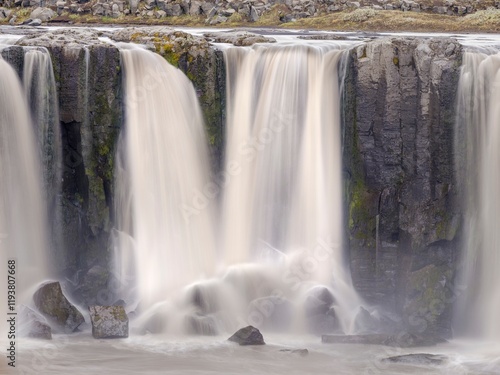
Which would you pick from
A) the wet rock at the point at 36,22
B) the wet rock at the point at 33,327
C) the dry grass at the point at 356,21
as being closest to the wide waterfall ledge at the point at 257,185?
the wet rock at the point at 33,327

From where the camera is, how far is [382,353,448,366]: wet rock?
1096 inches

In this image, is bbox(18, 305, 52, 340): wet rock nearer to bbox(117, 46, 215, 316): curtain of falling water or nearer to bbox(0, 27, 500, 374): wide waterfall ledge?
bbox(0, 27, 500, 374): wide waterfall ledge

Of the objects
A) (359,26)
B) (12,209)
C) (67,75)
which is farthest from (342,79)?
(359,26)

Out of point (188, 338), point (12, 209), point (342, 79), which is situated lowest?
point (188, 338)

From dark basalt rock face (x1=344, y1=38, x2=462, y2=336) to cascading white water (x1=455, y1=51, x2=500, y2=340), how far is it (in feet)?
1.15

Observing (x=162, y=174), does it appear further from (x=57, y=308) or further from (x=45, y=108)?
(x=57, y=308)

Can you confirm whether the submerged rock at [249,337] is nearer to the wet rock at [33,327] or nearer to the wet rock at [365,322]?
the wet rock at [365,322]

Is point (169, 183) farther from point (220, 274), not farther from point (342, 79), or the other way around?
point (342, 79)

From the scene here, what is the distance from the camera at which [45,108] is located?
32.0 m

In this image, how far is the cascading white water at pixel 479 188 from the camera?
32344 mm

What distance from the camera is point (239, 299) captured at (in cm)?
3162

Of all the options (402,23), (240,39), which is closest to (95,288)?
(240,39)

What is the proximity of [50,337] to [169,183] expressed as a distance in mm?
6350

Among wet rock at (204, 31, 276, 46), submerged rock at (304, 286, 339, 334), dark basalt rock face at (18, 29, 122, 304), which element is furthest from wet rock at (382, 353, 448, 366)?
wet rock at (204, 31, 276, 46)
